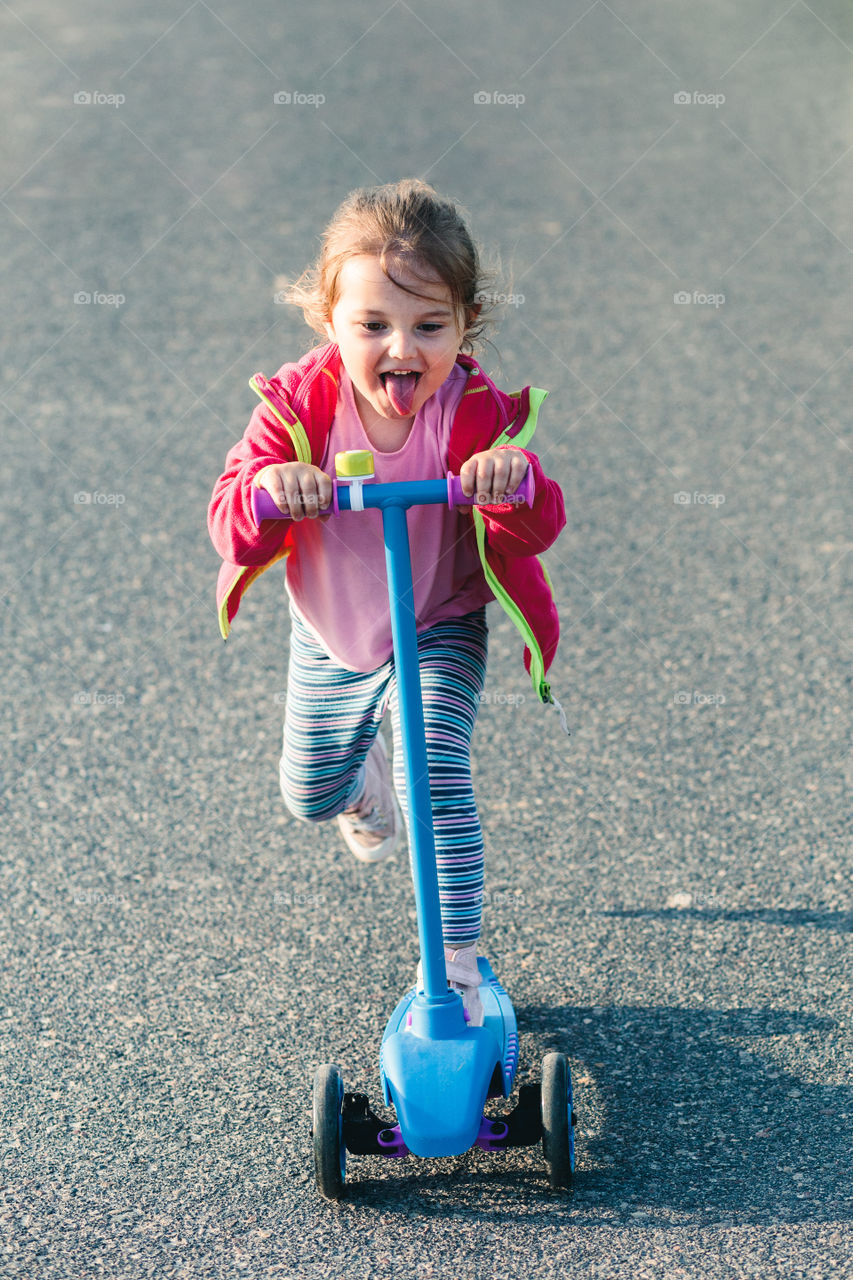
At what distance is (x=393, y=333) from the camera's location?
258 centimetres

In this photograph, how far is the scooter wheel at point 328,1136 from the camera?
2.60 meters

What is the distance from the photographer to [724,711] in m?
4.34

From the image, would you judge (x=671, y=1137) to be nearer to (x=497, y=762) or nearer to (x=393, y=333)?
(x=497, y=762)

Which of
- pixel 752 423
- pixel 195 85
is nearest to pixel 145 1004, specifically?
pixel 752 423

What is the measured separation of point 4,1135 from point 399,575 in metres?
1.37
